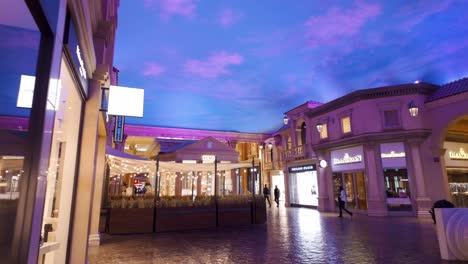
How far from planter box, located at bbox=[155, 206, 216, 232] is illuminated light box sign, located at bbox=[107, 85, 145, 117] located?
5.76m

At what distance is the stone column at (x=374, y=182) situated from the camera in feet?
51.6

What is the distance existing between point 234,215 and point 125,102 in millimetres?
7974

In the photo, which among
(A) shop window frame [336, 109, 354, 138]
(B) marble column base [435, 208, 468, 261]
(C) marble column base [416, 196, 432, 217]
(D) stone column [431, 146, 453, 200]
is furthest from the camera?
(A) shop window frame [336, 109, 354, 138]

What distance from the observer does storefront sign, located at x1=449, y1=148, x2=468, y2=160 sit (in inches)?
640

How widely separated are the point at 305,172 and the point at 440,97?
34.6ft

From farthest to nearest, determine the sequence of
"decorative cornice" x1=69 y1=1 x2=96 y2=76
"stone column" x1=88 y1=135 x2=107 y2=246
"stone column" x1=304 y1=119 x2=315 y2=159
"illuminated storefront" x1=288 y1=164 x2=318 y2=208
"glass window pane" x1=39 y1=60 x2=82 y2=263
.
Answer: "illuminated storefront" x1=288 y1=164 x2=318 y2=208 → "stone column" x1=304 y1=119 x2=315 y2=159 → "stone column" x1=88 y1=135 x2=107 y2=246 → "glass window pane" x1=39 y1=60 x2=82 y2=263 → "decorative cornice" x1=69 y1=1 x2=96 y2=76

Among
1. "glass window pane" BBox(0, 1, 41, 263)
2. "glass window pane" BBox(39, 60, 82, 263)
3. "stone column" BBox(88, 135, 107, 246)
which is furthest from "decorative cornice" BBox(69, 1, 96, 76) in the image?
"stone column" BBox(88, 135, 107, 246)

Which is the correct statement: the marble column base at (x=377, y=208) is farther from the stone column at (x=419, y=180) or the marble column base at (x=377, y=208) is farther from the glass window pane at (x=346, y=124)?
the glass window pane at (x=346, y=124)

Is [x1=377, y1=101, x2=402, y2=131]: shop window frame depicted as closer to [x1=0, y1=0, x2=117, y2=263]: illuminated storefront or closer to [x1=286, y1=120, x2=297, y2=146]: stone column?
[x1=286, y1=120, x2=297, y2=146]: stone column

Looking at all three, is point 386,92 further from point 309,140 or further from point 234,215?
point 234,215

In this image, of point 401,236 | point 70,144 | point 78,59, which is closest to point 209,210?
point 401,236

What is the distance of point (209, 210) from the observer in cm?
1242

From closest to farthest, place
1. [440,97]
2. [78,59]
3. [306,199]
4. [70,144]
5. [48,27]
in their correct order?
[48,27] < [78,59] < [70,144] < [440,97] < [306,199]

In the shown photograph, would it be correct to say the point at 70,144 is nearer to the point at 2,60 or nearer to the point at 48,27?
the point at 48,27
